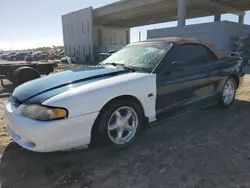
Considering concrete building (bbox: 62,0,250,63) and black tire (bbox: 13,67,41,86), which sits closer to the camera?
black tire (bbox: 13,67,41,86)

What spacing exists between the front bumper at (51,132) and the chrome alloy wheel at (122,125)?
35 cm

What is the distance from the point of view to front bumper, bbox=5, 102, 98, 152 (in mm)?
2273

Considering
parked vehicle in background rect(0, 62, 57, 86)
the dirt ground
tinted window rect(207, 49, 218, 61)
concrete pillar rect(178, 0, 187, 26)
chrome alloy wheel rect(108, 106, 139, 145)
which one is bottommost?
the dirt ground

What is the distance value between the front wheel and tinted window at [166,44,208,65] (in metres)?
0.94

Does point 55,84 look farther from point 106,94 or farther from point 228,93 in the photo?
point 228,93

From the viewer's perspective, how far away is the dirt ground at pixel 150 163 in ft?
7.36

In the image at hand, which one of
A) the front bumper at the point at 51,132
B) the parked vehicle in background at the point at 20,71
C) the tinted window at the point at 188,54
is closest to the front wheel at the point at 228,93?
the tinted window at the point at 188,54

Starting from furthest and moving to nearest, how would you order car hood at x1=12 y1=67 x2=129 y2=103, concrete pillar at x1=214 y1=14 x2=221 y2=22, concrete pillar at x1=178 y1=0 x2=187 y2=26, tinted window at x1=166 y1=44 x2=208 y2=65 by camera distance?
concrete pillar at x1=214 y1=14 x2=221 y2=22, concrete pillar at x1=178 y1=0 x2=187 y2=26, tinted window at x1=166 y1=44 x2=208 y2=65, car hood at x1=12 y1=67 x2=129 y2=103

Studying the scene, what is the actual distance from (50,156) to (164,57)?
7.17 ft

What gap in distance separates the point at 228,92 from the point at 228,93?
0.07ft

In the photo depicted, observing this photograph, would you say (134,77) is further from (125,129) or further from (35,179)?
(35,179)

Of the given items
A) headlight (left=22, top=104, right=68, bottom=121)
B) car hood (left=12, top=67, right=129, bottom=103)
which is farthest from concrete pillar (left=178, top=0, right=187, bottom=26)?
headlight (left=22, top=104, right=68, bottom=121)

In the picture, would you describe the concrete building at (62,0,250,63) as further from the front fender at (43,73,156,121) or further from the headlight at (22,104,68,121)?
the headlight at (22,104,68,121)

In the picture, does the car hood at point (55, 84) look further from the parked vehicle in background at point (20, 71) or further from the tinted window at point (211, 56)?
the parked vehicle in background at point (20, 71)
